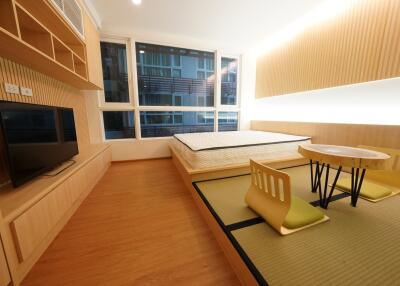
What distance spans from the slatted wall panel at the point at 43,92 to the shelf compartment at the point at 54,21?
1.84 feet

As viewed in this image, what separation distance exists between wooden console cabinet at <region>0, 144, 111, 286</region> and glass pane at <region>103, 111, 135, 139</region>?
194 centimetres

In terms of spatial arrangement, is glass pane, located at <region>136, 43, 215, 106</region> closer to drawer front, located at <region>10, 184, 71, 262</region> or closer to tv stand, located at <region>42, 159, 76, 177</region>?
tv stand, located at <region>42, 159, 76, 177</region>

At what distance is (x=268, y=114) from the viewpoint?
14.1ft

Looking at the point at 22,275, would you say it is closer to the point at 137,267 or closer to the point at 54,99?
the point at 137,267

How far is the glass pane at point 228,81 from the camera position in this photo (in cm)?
440

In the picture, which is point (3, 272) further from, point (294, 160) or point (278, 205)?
point (294, 160)

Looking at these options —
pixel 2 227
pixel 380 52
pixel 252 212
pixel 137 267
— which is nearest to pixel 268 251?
pixel 252 212

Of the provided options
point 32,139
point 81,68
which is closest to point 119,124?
point 81,68

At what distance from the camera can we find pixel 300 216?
4.35 feet

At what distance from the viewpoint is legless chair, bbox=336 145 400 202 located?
1.68m

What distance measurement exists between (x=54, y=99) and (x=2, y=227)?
195 centimetres

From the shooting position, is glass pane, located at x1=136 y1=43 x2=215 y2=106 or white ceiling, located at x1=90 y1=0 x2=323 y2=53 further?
glass pane, located at x1=136 y1=43 x2=215 y2=106

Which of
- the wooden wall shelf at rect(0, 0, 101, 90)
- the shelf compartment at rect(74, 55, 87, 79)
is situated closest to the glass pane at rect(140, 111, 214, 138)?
the shelf compartment at rect(74, 55, 87, 79)

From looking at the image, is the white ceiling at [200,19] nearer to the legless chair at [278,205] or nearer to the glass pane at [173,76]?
the glass pane at [173,76]
